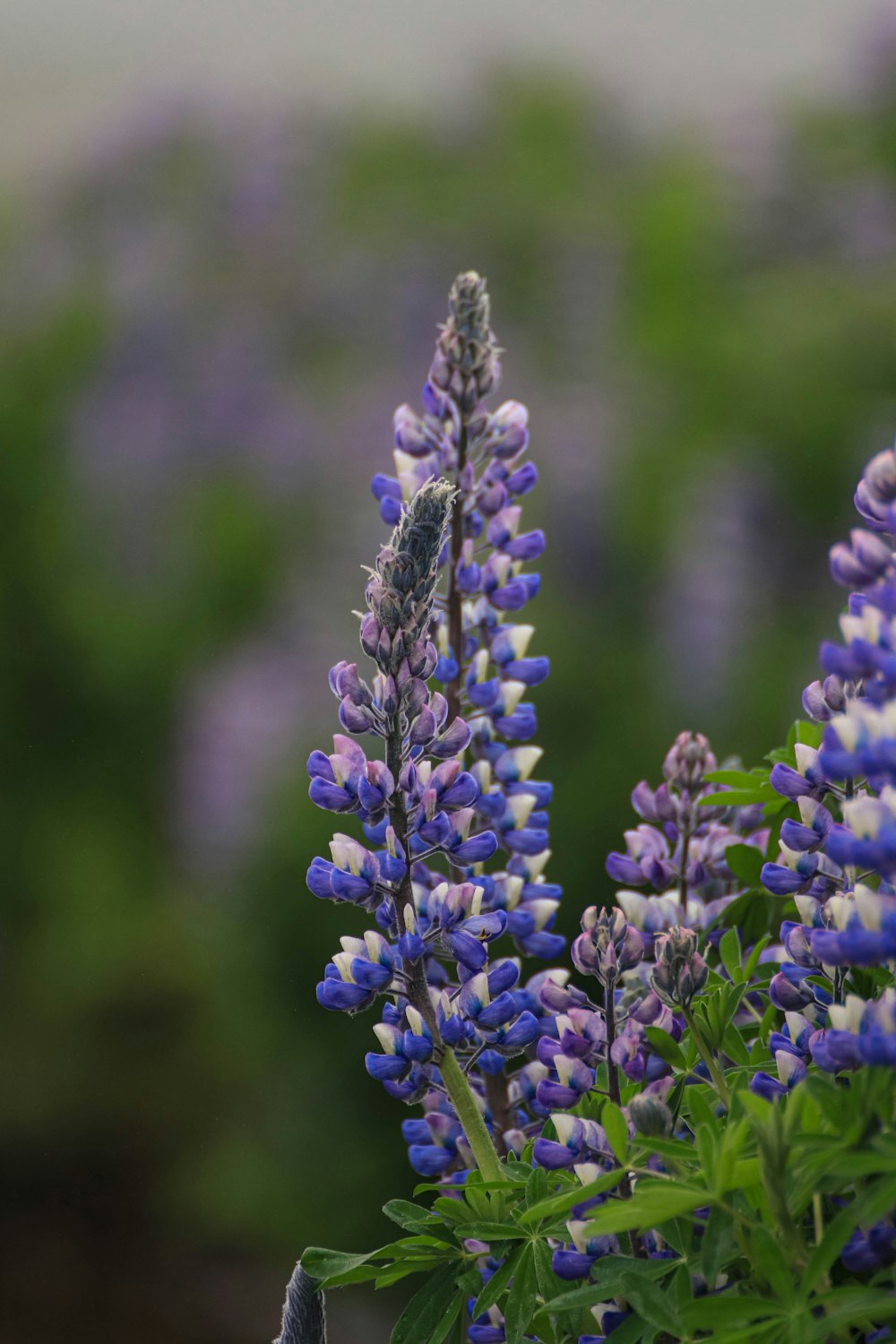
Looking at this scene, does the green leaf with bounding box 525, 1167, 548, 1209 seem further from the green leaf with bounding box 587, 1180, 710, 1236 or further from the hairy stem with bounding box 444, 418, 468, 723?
the hairy stem with bounding box 444, 418, 468, 723

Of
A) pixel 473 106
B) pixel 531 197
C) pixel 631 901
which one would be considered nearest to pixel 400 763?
pixel 631 901

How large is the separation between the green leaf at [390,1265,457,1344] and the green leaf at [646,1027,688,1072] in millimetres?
102

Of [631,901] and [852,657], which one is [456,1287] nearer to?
[631,901]

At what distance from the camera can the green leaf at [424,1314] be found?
Result: 0.45 meters

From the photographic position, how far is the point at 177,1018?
Result: 2.65 m

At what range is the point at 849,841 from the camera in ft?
1.07

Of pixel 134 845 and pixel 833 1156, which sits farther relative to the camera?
pixel 134 845

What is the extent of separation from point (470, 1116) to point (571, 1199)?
0.20 feet

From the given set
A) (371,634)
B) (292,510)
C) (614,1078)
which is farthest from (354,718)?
(292,510)

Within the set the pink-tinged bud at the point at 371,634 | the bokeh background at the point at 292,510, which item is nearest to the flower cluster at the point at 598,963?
the pink-tinged bud at the point at 371,634

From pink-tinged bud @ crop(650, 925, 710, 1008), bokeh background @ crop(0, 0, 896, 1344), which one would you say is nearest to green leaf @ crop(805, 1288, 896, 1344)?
pink-tinged bud @ crop(650, 925, 710, 1008)

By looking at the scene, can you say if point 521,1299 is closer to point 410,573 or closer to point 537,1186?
point 537,1186

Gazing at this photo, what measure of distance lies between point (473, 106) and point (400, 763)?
9.92 feet

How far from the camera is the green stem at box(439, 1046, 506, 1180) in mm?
437
